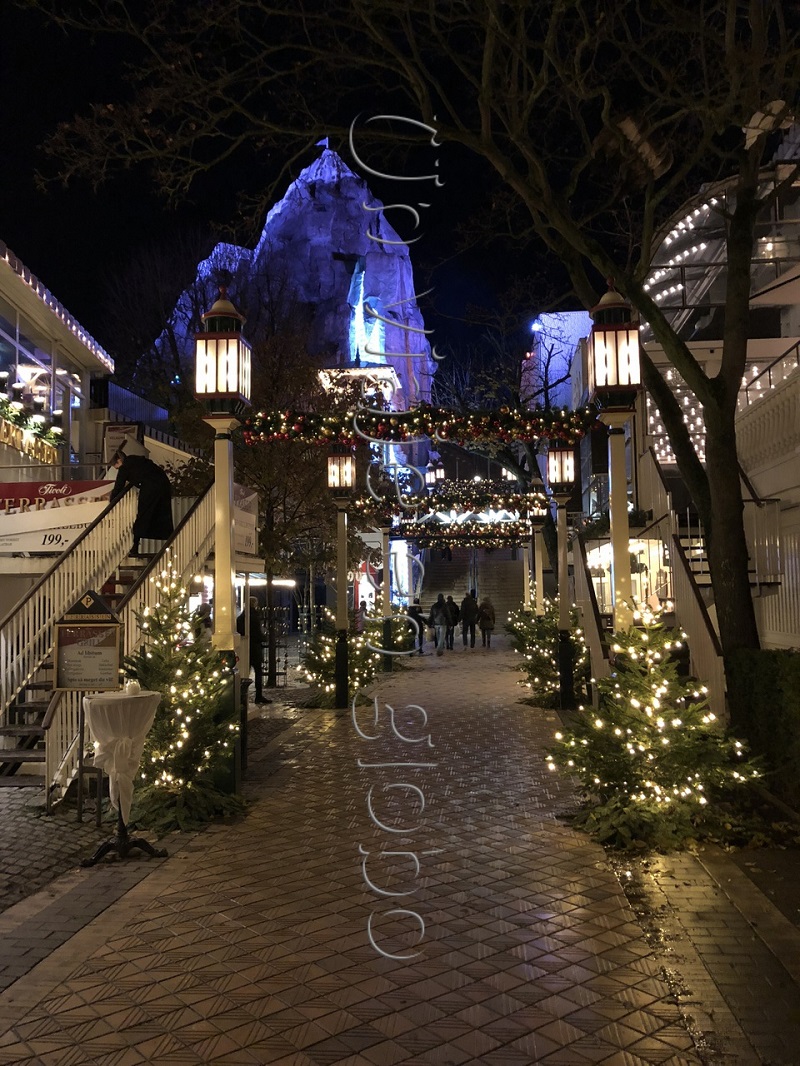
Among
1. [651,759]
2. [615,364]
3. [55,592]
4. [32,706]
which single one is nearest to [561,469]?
[615,364]

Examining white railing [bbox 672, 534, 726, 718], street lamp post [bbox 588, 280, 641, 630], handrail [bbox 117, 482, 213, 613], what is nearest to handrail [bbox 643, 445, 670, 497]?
white railing [bbox 672, 534, 726, 718]

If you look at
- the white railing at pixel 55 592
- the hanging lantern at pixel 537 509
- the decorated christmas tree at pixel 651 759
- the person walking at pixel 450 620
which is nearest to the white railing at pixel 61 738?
the white railing at pixel 55 592

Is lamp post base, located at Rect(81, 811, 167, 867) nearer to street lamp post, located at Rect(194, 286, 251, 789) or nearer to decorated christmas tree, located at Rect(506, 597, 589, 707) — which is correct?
street lamp post, located at Rect(194, 286, 251, 789)

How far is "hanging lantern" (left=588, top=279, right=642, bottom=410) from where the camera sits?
845cm

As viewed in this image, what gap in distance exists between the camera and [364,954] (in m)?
4.73

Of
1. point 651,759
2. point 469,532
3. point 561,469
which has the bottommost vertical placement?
point 651,759

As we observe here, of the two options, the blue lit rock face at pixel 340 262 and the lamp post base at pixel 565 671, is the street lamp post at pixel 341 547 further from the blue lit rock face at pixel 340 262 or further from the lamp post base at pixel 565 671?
the blue lit rock face at pixel 340 262

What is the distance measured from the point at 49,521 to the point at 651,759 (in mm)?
8493

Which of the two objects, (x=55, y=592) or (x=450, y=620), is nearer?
(x=55, y=592)

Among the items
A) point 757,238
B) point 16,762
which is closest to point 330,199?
point 757,238

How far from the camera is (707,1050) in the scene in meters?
3.69

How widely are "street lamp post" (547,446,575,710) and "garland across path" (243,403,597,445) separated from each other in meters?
2.19

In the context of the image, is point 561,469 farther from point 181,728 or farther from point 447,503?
point 181,728

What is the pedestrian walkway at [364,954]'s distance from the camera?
3783 millimetres
